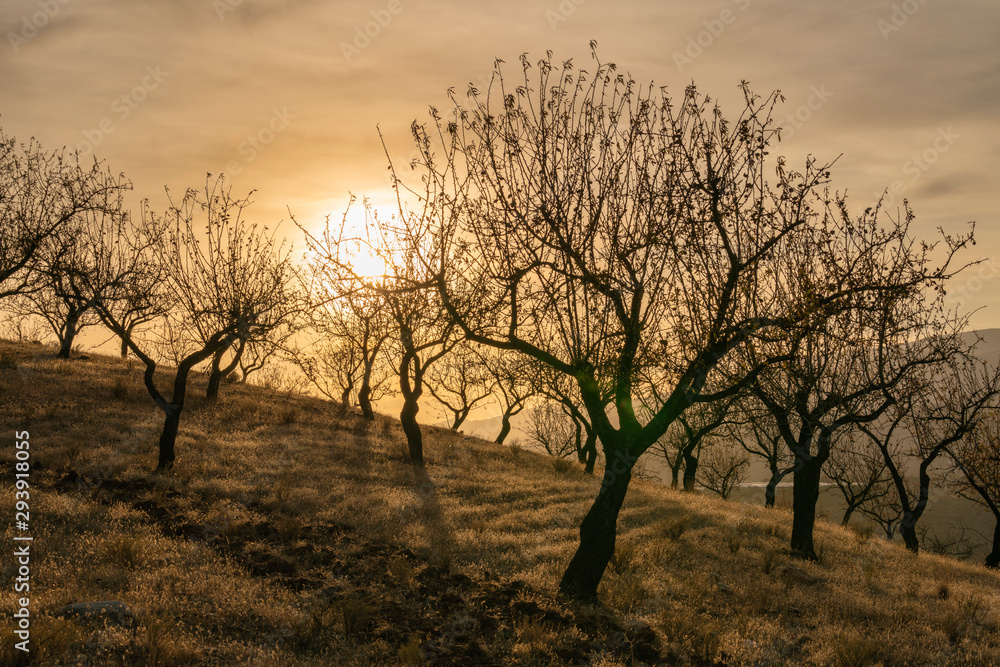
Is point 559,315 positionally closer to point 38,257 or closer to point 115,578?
point 115,578

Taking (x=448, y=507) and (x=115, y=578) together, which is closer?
(x=115, y=578)

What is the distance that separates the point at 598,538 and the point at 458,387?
3441 centimetres

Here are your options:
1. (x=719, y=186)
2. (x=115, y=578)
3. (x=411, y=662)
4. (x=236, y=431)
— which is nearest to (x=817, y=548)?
(x=719, y=186)

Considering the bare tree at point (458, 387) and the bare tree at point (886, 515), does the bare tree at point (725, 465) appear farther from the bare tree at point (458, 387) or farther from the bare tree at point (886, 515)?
the bare tree at point (458, 387)

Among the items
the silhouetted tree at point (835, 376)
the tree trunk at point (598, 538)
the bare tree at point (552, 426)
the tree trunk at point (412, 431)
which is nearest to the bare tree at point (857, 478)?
the silhouetted tree at point (835, 376)

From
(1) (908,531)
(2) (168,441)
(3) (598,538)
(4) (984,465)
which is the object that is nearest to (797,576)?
(3) (598,538)

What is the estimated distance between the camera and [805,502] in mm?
13844

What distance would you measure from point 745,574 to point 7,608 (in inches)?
451

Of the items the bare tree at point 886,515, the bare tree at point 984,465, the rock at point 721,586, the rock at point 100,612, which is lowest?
the bare tree at point 886,515

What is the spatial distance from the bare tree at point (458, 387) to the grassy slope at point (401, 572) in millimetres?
21439

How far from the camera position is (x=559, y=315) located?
368 inches

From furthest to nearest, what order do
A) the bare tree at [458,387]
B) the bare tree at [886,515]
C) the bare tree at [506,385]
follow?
the bare tree at [458,387], the bare tree at [886,515], the bare tree at [506,385]

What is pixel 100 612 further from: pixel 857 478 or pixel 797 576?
pixel 857 478

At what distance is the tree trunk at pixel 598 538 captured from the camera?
31.7 feet
